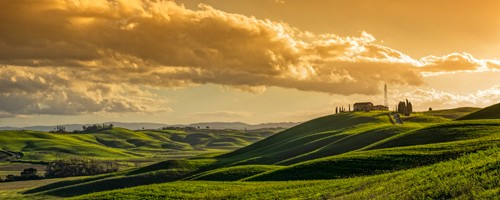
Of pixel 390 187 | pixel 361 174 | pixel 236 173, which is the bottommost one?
pixel 236 173

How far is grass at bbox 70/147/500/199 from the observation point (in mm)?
40000

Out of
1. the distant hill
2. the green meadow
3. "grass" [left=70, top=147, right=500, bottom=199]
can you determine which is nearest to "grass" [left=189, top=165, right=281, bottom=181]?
the green meadow

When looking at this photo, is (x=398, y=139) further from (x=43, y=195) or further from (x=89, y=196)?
(x=43, y=195)

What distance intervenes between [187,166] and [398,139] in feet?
222

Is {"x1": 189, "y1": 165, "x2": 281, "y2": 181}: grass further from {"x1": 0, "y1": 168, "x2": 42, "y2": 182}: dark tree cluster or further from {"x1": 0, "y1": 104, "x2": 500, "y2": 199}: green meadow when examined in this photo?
{"x1": 0, "y1": 168, "x2": 42, "y2": 182}: dark tree cluster

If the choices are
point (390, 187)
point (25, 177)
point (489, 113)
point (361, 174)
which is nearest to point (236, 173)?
point (361, 174)

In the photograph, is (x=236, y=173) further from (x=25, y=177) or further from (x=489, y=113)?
(x=25, y=177)

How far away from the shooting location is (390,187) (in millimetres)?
50656

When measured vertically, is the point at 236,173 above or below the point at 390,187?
below

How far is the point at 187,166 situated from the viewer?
155 meters

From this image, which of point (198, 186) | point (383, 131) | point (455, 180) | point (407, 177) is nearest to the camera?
point (455, 180)

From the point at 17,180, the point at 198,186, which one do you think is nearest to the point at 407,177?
the point at 198,186

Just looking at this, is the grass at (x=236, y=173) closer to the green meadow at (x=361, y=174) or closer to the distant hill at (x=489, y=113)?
the green meadow at (x=361, y=174)

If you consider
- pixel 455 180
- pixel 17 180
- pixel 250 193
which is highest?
pixel 455 180
